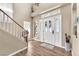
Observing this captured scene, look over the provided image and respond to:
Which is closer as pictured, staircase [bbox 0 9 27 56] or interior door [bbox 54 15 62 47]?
staircase [bbox 0 9 27 56]

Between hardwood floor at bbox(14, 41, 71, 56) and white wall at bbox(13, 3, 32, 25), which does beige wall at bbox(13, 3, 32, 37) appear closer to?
white wall at bbox(13, 3, 32, 25)

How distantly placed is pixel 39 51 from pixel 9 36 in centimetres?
79

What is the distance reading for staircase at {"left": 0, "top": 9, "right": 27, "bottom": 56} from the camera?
98.7 inches

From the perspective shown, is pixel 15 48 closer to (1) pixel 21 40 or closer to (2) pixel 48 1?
(1) pixel 21 40

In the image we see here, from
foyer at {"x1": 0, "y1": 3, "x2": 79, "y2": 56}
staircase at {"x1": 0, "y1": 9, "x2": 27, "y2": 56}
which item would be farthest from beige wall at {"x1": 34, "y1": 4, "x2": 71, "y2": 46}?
staircase at {"x1": 0, "y1": 9, "x2": 27, "y2": 56}

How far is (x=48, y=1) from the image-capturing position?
2.48m

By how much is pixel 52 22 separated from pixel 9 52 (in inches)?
45.2

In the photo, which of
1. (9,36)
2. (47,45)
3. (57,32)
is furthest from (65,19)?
(9,36)

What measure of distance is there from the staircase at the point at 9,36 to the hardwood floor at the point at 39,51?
16cm

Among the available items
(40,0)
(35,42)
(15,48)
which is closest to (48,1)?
(40,0)

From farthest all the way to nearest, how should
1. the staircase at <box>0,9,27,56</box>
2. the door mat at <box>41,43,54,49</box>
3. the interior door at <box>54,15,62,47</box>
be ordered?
the interior door at <box>54,15,62,47</box> → the door mat at <box>41,43,54,49</box> → the staircase at <box>0,9,27,56</box>

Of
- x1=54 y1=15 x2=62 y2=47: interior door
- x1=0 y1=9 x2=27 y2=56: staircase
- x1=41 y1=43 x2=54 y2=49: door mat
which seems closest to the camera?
x1=0 y1=9 x2=27 y2=56: staircase

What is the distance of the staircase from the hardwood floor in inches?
6.2

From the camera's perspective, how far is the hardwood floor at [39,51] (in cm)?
253
